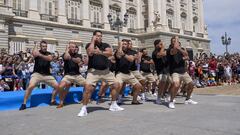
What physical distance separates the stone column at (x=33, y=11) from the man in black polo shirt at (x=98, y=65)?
24.8 m

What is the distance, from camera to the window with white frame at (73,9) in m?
35.2

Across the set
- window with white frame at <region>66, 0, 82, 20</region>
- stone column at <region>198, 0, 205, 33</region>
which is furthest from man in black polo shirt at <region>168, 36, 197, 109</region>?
stone column at <region>198, 0, 205, 33</region>

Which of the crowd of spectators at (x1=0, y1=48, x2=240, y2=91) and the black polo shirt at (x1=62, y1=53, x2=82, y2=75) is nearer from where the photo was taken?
the black polo shirt at (x1=62, y1=53, x2=82, y2=75)

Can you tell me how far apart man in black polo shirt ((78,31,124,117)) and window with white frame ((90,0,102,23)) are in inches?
1227

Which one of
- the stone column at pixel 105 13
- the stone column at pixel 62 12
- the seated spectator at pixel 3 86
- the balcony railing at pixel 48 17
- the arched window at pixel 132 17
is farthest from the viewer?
the arched window at pixel 132 17

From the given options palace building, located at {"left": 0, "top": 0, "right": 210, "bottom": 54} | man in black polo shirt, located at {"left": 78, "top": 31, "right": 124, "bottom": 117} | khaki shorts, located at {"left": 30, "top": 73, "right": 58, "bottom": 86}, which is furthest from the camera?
palace building, located at {"left": 0, "top": 0, "right": 210, "bottom": 54}

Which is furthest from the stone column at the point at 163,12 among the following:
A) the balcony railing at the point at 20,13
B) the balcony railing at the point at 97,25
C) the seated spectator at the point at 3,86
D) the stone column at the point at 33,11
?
the seated spectator at the point at 3,86

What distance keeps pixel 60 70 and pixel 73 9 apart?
21449 mm

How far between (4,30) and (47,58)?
63.3 feet

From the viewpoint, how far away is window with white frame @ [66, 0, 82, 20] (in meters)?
35.2

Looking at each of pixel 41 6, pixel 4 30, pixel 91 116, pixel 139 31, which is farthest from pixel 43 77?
pixel 139 31

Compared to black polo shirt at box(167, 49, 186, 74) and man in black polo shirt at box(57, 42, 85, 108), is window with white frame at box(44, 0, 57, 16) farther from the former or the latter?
black polo shirt at box(167, 49, 186, 74)

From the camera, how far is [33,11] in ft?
101

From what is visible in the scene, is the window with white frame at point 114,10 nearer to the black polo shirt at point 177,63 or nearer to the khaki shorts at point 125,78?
the khaki shorts at point 125,78
